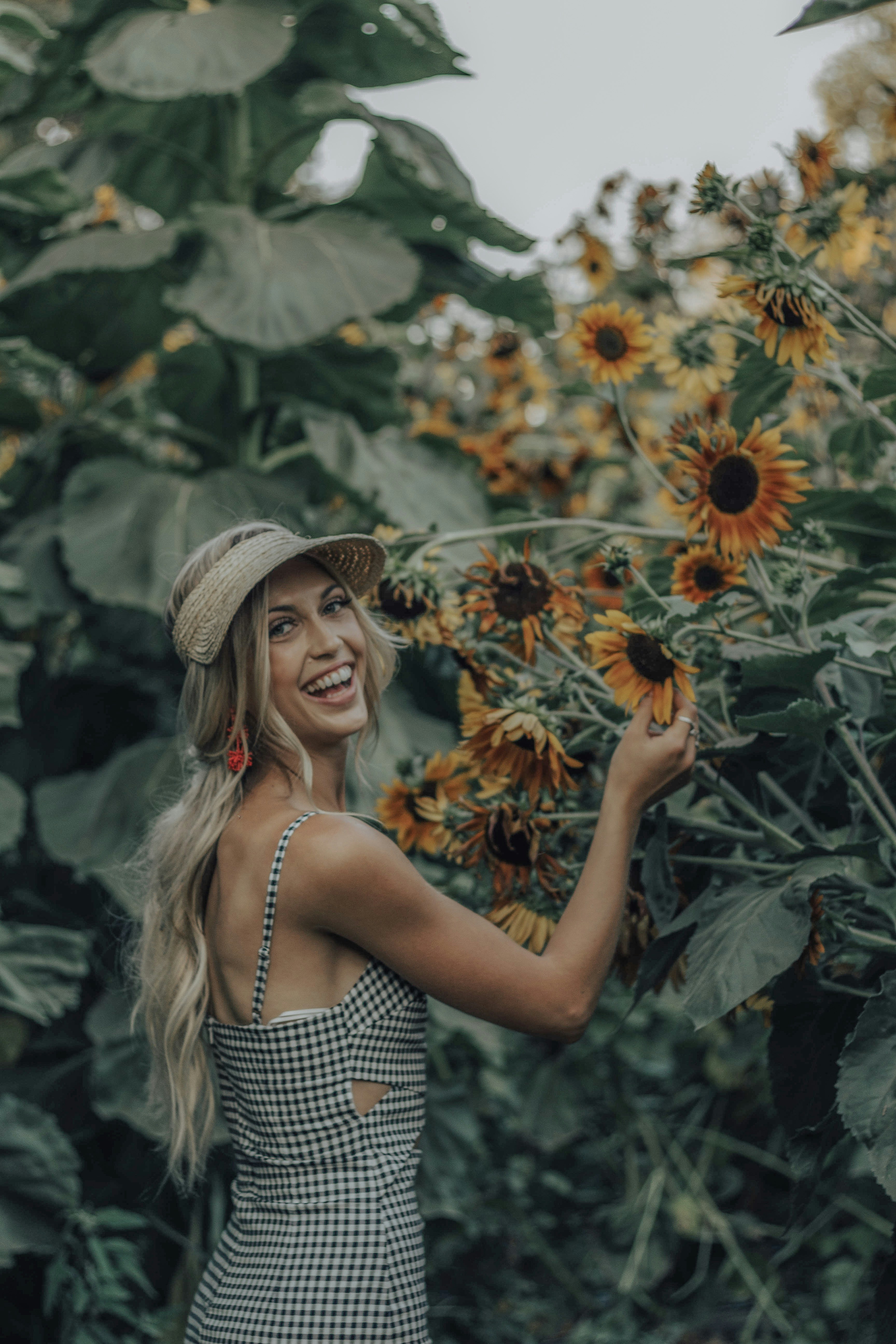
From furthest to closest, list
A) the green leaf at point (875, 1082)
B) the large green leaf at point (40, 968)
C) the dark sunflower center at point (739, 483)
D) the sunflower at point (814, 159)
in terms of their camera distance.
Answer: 1. the large green leaf at point (40, 968)
2. the sunflower at point (814, 159)
3. the dark sunflower center at point (739, 483)
4. the green leaf at point (875, 1082)

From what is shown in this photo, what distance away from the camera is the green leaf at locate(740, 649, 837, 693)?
103 centimetres

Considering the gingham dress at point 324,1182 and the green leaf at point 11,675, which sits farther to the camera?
the green leaf at point 11,675

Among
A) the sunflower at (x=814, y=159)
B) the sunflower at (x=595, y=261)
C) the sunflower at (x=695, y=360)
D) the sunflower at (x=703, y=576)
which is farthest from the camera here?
the sunflower at (x=595, y=261)

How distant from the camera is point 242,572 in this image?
1.31 metres

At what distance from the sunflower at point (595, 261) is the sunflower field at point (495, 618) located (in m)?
0.01

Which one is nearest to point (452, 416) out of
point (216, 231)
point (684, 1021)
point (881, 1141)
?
point (216, 231)

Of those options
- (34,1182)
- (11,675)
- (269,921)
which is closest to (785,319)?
(269,921)

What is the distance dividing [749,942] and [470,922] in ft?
1.02

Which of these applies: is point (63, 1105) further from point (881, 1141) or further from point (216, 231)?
point (881, 1141)

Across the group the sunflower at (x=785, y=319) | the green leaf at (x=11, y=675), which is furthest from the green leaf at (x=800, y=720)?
the green leaf at (x=11, y=675)

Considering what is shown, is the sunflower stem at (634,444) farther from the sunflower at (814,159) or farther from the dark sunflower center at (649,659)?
the sunflower at (814,159)

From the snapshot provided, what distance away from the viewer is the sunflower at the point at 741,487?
3.60ft

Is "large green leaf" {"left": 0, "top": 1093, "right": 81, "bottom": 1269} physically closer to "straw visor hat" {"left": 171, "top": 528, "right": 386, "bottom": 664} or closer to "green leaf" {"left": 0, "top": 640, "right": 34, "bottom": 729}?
"green leaf" {"left": 0, "top": 640, "right": 34, "bottom": 729}

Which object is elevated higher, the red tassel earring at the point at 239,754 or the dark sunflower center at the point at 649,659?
the dark sunflower center at the point at 649,659
